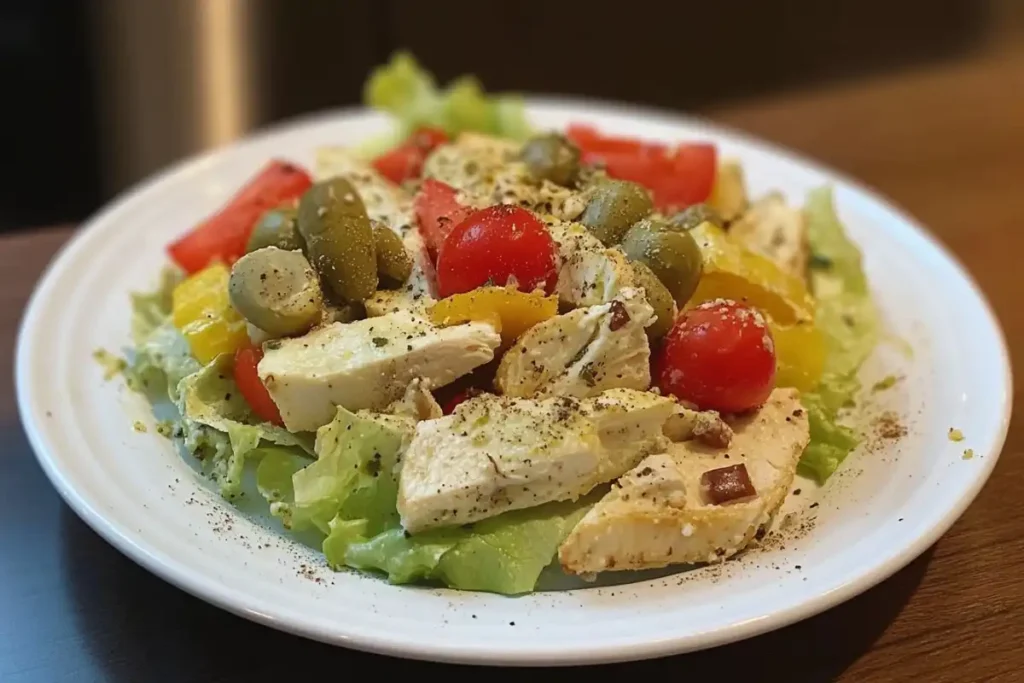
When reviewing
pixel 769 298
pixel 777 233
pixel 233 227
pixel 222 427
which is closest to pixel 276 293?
pixel 222 427

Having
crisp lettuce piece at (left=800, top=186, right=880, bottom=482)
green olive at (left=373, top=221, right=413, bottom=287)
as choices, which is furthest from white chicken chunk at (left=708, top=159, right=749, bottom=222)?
green olive at (left=373, top=221, right=413, bottom=287)

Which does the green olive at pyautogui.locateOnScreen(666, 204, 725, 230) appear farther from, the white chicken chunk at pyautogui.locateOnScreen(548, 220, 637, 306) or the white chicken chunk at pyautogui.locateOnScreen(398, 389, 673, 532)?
the white chicken chunk at pyautogui.locateOnScreen(398, 389, 673, 532)

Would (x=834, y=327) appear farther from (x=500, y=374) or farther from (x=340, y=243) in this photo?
(x=340, y=243)

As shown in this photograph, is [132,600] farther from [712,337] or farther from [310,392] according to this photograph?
[712,337]

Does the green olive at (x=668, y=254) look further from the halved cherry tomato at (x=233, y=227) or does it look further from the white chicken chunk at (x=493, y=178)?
the halved cherry tomato at (x=233, y=227)

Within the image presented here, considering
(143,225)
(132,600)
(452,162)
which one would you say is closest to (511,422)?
(132,600)

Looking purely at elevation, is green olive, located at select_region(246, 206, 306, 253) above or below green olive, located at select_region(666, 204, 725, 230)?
below
